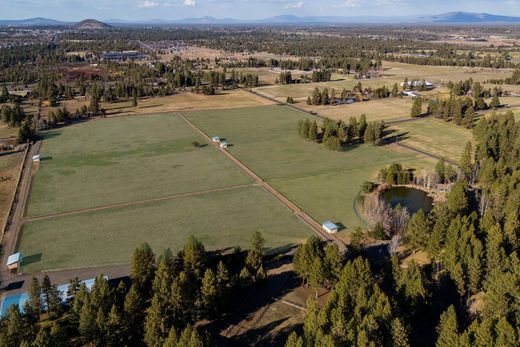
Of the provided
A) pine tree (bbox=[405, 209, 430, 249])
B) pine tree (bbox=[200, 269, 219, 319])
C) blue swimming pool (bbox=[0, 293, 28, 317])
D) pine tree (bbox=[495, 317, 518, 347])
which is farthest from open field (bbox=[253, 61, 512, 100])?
pine tree (bbox=[495, 317, 518, 347])

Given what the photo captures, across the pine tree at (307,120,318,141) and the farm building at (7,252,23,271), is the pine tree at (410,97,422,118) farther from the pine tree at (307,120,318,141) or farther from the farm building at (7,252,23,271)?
the farm building at (7,252,23,271)

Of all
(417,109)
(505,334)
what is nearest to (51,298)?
(505,334)

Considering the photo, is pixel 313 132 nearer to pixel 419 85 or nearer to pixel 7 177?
pixel 7 177

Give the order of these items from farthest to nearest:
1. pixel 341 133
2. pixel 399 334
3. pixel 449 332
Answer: pixel 341 133 → pixel 449 332 → pixel 399 334

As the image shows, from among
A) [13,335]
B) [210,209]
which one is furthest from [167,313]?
[210,209]

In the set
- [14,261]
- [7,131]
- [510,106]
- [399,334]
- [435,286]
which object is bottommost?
[14,261]

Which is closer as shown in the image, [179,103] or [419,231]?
[419,231]

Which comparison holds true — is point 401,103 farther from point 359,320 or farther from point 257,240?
point 359,320
